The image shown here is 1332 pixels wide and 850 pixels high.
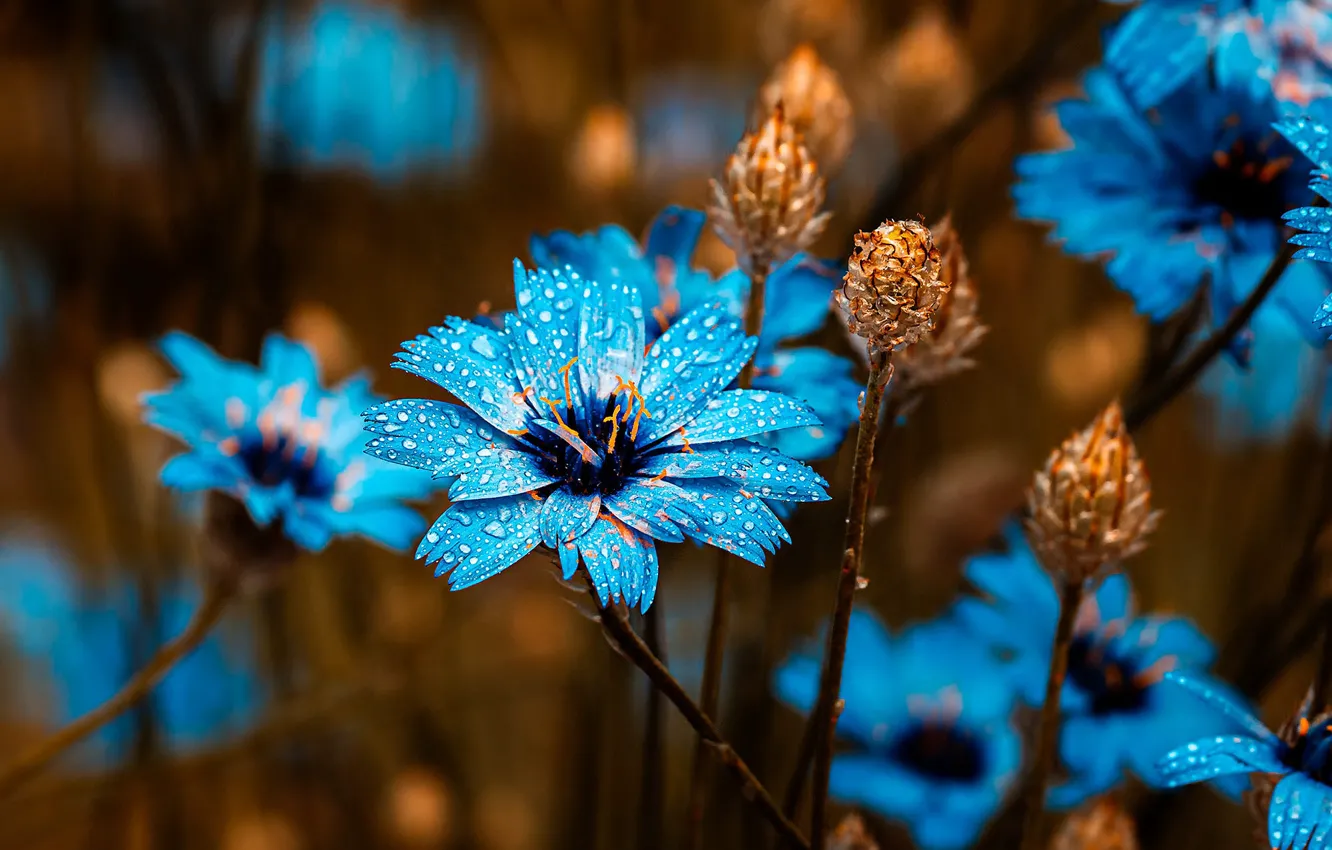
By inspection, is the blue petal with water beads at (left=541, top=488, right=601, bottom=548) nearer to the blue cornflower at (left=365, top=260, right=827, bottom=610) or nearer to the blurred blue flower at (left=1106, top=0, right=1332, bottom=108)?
the blue cornflower at (left=365, top=260, right=827, bottom=610)

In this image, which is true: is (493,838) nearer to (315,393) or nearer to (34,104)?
(315,393)

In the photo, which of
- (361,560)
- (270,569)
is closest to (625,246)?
(270,569)

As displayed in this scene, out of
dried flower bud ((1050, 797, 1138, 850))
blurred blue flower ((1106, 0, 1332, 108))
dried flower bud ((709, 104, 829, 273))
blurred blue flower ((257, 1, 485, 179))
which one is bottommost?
dried flower bud ((1050, 797, 1138, 850))

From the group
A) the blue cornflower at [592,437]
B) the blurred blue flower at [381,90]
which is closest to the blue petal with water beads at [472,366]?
the blue cornflower at [592,437]

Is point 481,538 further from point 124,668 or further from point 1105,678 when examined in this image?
point 124,668

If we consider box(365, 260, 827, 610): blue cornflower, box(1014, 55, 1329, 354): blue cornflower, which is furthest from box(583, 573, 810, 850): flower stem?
box(1014, 55, 1329, 354): blue cornflower

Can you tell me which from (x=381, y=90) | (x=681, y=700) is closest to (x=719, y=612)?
(x=681, y=700)
